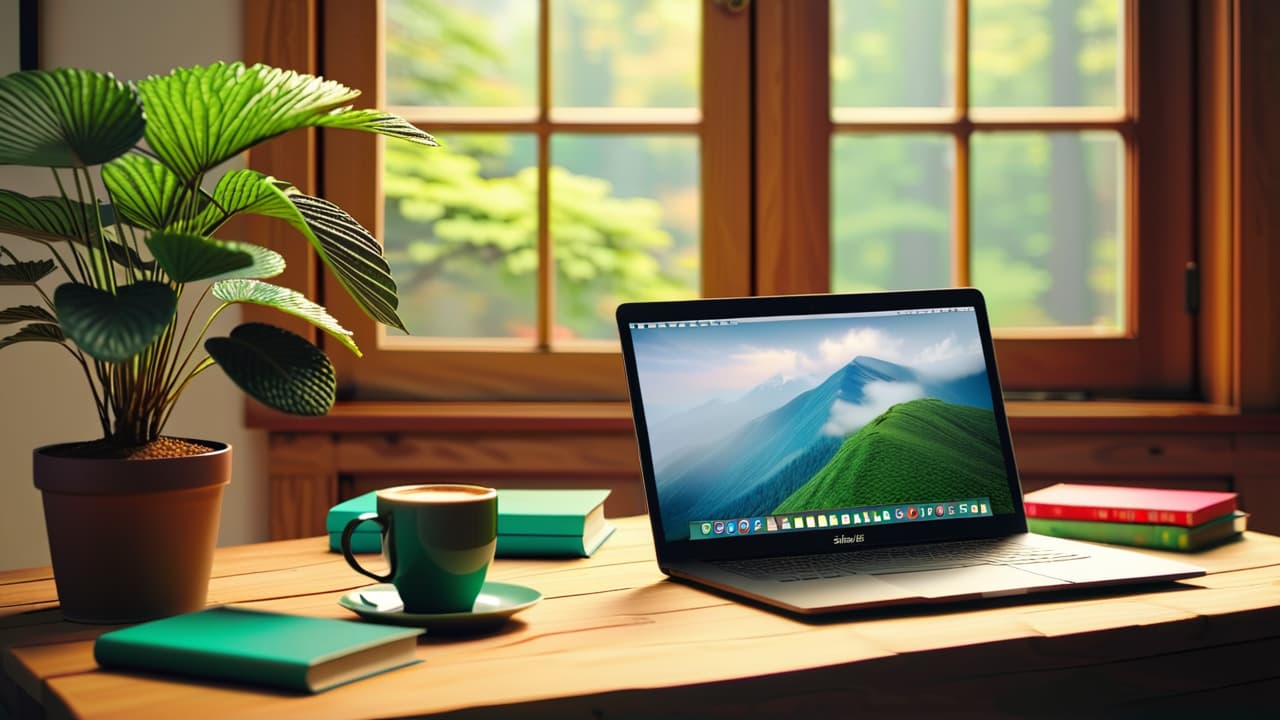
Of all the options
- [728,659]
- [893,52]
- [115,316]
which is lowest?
[728,659]

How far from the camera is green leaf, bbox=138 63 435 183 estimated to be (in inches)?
31.4

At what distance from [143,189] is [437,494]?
32cm

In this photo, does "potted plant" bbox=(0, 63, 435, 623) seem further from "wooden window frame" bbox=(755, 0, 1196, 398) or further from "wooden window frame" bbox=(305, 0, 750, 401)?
"wooden window frame" bbox=(755, 0, 1196, 398)

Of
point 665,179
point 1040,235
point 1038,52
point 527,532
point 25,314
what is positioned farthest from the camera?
point 665,179

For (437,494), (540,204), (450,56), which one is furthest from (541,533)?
(450,56)

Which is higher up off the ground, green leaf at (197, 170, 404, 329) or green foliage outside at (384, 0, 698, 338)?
green foliage outside at (384, 0, 698, 338)

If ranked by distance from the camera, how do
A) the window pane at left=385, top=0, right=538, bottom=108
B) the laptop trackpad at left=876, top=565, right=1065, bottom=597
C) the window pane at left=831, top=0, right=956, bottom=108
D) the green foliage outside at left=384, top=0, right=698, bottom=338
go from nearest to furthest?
the laptop trackpad at left=876, top=565, right=1065, bottom=597 → the green foliage outside at left=384, top=0, right=698, bottom=338 → the window pane at left=385, top=0, right=538, bottom=108 → the window pane at left=831, top=0, right=956, bottom=108

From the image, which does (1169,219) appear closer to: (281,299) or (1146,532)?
(1146,532)

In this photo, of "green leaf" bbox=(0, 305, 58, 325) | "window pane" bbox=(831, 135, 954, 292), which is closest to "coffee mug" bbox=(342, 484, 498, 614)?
"green leaf" bbox=(0, 305, 58, 325)

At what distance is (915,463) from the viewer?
3.60 ft

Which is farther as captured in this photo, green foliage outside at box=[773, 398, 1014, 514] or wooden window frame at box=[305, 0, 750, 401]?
wooden window frame at box=[305, 0, 750, 401]

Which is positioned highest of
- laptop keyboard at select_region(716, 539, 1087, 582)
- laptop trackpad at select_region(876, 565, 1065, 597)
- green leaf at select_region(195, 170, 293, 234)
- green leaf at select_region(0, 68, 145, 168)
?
green leaf at select_region(0, 68, 145, 168)

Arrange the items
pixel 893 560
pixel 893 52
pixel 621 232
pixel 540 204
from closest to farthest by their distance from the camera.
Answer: pixel 893 560
pixel 540 204
pixel 621 232
pixel 893 52

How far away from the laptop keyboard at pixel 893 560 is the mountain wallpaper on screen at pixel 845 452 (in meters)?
0.05
